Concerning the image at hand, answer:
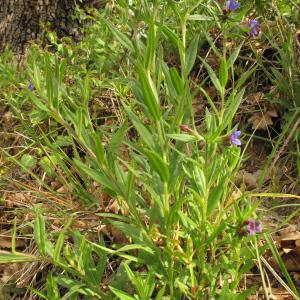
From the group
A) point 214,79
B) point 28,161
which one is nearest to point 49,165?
point 28,161

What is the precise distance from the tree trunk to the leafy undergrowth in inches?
35.2

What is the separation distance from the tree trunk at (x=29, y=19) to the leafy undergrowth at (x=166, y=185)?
0.89 meters

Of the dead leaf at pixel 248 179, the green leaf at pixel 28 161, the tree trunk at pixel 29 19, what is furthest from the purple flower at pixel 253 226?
the tree trunk at pixel 29 19

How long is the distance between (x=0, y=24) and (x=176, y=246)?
2210 mm

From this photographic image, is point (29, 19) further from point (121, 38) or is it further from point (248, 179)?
point (121, 38)

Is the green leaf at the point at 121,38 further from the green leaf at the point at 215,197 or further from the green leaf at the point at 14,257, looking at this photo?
the green leaf at the point at 14,257

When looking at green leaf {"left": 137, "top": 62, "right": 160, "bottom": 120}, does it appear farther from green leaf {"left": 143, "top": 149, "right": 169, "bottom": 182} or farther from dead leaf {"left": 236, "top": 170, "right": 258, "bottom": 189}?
dead leaf {"left": 236, "top": 170, "right": 258, "bottom": 189}

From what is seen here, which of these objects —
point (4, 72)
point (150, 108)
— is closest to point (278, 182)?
point (150, 108)

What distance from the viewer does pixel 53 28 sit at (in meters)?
2.91

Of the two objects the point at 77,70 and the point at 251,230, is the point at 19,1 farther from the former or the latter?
the point at 251,230

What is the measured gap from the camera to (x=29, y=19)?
2.90 metres

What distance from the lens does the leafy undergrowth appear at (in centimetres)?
106

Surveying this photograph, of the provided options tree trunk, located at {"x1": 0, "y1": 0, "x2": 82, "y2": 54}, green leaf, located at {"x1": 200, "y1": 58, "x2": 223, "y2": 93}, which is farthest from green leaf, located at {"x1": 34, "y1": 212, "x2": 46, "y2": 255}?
tree trunk, located at {"x1": 0, "y1": 0, "x2": 82, "y2": 54}

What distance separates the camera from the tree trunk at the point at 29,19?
289 cm
